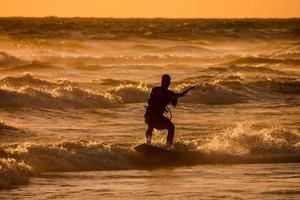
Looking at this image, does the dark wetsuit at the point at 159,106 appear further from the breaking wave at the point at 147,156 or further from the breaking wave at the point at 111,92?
the breaking wave at the point at 111,92

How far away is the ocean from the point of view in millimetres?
15023

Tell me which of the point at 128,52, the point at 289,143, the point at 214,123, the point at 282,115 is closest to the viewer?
the point at 289,143

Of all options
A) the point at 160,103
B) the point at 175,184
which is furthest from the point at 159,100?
the point at 175,184

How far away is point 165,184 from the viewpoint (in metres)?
15.2

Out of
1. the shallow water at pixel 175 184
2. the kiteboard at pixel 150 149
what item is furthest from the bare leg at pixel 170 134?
the shallow water at pixel 175 184

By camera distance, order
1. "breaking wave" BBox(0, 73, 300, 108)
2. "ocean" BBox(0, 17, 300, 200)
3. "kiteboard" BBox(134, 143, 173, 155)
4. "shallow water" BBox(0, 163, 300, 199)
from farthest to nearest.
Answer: "breaking wave" BBox(0, 73, 300, 108)
"kiteboard" BBox(134, 143, 173, 155)
"ocean" BBox(0, 17, 300, 200)
"shallow water" BBox(0, 163, 300, 199)

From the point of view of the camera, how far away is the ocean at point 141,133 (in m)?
15.0

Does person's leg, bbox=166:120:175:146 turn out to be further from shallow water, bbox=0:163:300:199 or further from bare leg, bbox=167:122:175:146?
shallow water, bbox=0:163:300:199

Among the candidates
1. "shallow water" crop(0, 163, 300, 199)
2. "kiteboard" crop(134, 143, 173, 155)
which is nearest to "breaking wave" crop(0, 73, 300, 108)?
"kiteboard" crop(134, 143, 173, 155)

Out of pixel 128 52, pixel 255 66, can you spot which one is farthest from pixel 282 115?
pixel 128 52

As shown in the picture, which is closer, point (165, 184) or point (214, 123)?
point (165, 184)

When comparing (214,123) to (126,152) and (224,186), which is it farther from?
(224,186)

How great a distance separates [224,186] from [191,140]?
488 centimetres

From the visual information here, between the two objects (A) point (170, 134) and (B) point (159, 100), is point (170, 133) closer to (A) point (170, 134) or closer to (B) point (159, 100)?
(A) point (170, 134)
